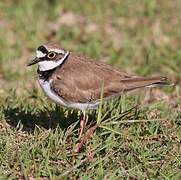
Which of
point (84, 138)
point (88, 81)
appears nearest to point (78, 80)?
point (88, 81)

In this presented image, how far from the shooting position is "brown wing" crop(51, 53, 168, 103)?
622 cm

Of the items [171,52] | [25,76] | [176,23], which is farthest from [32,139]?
[176,23]

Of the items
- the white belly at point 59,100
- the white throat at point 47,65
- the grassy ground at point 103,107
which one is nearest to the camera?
the grassy ground at point 103,107

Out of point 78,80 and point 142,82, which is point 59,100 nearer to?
point 78,80

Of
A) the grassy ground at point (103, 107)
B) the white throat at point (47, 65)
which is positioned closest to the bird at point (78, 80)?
the white throat at point (47, 65)

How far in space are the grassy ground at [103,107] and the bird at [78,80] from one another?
25 centimetres

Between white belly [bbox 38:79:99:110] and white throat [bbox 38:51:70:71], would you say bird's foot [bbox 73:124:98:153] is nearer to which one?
white belly [bbox 38:79:99:110]

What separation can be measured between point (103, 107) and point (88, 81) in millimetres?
752

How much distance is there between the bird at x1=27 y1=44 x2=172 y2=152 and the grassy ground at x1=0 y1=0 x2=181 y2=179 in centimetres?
25

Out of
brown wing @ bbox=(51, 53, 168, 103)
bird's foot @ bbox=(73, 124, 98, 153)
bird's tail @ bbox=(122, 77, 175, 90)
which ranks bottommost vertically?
bird's foot @ bbox=(73, 124, 98, 153)

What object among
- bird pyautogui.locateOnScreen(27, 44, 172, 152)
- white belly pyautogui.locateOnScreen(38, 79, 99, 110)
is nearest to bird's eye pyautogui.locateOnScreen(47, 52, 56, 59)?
bird pyautogui.locateOnScreen(27, 44, 172, 152)

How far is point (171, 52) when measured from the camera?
9797 mm

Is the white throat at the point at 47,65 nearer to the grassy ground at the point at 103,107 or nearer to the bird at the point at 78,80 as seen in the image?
the bird at the point at 78,80

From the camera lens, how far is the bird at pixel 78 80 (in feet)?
20.4
